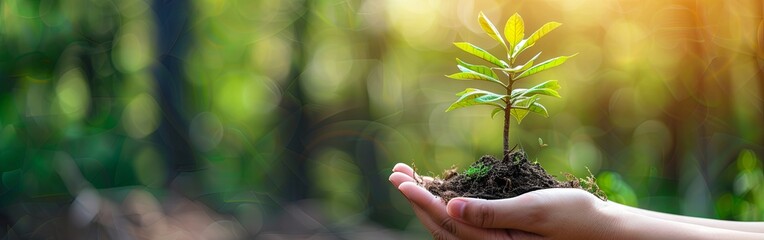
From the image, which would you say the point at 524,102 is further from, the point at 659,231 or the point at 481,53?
the point at 659,231

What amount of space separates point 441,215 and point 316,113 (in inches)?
41.7

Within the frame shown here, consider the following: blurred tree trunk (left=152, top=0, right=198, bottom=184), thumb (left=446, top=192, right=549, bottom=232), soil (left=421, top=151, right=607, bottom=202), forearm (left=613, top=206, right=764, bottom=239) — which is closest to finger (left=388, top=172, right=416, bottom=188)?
soil (left=421, top=151, right=607, bottom=202)

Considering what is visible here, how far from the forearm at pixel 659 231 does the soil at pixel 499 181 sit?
4.0 inches

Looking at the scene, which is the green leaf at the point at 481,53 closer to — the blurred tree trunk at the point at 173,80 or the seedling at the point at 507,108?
the seedling at the point at 507,108

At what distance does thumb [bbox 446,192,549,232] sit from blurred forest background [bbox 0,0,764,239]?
3.32ft

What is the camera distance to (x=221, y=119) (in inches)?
74.1

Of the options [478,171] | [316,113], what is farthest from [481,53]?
[316,113]

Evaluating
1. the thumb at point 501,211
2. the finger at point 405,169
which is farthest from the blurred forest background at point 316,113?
the thumb at point 501,211

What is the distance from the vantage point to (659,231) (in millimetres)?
827

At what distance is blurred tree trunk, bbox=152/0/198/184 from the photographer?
189 centimetres

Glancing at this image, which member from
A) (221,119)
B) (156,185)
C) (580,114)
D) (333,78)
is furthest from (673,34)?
(156,185)

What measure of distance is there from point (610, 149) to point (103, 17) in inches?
62.2

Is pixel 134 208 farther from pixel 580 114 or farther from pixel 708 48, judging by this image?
pixel 708 48

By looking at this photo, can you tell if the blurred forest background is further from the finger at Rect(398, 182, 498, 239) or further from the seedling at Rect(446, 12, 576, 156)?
the finger at Rect(398, 182, 498, 239)
